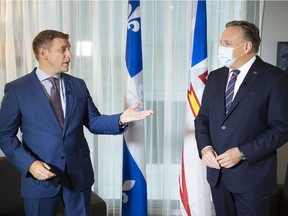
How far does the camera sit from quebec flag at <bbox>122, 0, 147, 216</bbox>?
231 centimetres

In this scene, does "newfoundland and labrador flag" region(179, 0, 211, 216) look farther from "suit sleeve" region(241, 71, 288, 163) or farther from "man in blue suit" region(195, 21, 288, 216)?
"suit sleeve" region(241, 71, 288, 163)

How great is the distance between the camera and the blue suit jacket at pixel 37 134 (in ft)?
5.28

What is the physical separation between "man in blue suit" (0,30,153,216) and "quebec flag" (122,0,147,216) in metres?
0.61

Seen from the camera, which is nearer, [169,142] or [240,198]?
[240,198]

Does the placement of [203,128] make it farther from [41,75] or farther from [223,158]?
[41,75]

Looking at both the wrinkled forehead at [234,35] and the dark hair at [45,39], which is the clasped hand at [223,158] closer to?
the wrinkled forehead at [234,35]

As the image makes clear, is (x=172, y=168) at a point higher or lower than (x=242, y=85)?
lower

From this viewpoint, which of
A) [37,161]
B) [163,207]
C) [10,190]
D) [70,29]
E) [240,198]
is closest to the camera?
[37,161]

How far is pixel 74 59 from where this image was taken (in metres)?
2.76

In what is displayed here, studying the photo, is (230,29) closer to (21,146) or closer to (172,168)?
(21,146)

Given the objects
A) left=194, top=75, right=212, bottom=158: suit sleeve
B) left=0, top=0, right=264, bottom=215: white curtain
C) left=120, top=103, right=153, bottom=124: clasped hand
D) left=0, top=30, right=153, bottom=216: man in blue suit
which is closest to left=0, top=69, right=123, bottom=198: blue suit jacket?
left=0, top=30, right=153, bottom=216: man in blue suit

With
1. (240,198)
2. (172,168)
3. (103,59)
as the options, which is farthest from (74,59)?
(240,198)

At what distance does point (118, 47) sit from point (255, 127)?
1.49 m

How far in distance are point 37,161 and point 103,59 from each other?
140 cm
